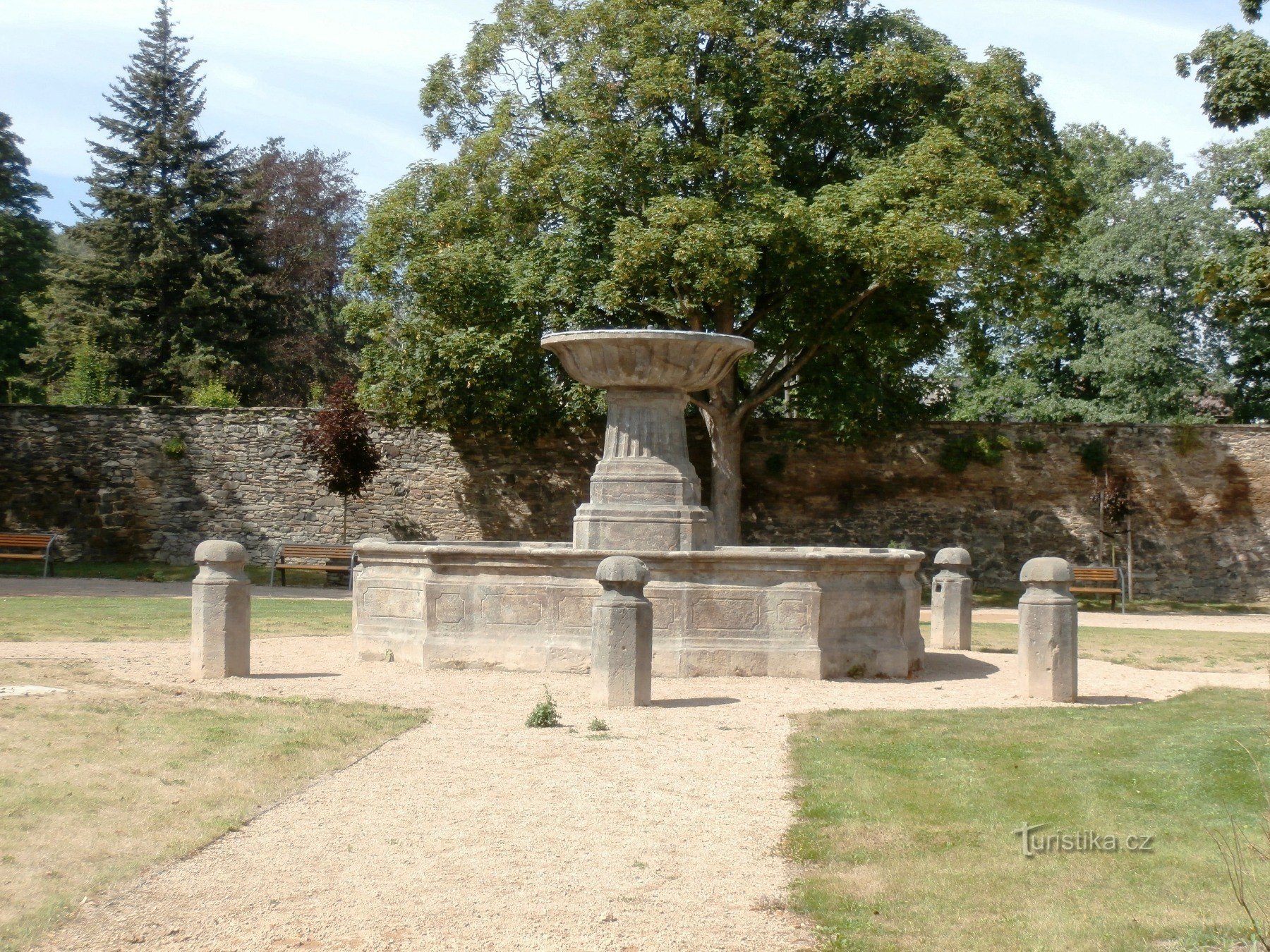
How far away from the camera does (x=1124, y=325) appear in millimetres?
27062

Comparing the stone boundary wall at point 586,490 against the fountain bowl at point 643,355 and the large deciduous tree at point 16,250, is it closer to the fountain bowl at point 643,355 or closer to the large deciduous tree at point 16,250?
the large deciduous tree at point 16,250

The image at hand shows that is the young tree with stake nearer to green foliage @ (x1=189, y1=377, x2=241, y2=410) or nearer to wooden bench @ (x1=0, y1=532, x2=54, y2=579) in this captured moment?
green foliage @ (x1=189, y1=377, x2=241, y2=410)

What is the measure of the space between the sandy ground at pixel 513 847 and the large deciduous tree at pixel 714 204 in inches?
399

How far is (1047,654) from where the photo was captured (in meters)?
8.48

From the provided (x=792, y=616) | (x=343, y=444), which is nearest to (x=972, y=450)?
(x=343, y=444)

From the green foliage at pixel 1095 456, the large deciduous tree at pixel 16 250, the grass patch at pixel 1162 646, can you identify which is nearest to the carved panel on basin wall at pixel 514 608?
the grass patch at pixel 1162 646

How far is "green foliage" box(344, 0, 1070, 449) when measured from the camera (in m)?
17.1

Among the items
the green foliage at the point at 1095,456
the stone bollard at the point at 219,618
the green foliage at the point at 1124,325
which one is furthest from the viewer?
the green foliage at the point at 1124,325

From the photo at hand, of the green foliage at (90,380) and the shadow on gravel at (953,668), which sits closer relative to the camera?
the shadow on gravel at (953,668)

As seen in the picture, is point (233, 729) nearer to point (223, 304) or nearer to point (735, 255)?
point (735, 255)

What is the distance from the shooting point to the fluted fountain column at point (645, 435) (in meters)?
10.2

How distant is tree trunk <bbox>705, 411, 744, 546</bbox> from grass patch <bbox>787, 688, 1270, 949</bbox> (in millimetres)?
11767

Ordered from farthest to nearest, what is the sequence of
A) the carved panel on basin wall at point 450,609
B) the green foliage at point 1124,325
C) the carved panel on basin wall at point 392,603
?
the green foliage at point 1124,325 < the carved panel on basin wall at point 392,603 < the carved panel on basin wall at point 450,609

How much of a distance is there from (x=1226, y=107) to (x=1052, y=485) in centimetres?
768
